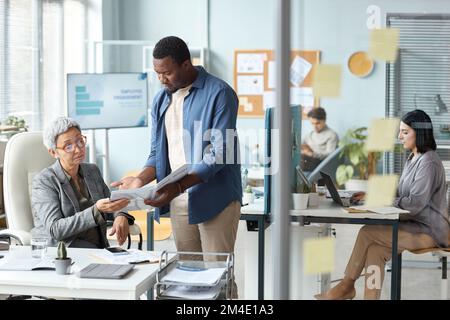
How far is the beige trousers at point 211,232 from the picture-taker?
3215 millimetres

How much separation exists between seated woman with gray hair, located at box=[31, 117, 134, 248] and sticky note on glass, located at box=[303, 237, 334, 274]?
97 centimetres

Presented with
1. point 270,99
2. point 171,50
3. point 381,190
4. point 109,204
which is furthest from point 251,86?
point 381,190

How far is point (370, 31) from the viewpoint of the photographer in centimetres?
259

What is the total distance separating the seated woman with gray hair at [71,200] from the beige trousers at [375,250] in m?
1.02

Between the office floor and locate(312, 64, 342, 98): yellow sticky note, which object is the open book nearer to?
the office floor

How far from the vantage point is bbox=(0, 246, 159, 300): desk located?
2531mm

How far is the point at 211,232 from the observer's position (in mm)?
3215

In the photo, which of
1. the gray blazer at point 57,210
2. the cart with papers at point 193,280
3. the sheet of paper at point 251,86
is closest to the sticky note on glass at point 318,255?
the cart with papers at point 193,280

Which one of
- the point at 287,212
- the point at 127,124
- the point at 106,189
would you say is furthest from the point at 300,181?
the point at 127,124

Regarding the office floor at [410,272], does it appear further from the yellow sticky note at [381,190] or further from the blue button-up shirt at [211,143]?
the blue button-up shirt at [211,143]

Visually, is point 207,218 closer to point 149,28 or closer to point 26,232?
point 26,232

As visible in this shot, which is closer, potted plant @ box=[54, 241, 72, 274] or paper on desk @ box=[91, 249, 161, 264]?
potted plant @ box=[54, 241, 72, 274]

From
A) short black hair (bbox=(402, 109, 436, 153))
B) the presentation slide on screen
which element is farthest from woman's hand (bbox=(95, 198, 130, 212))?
the presentation slide on screen
